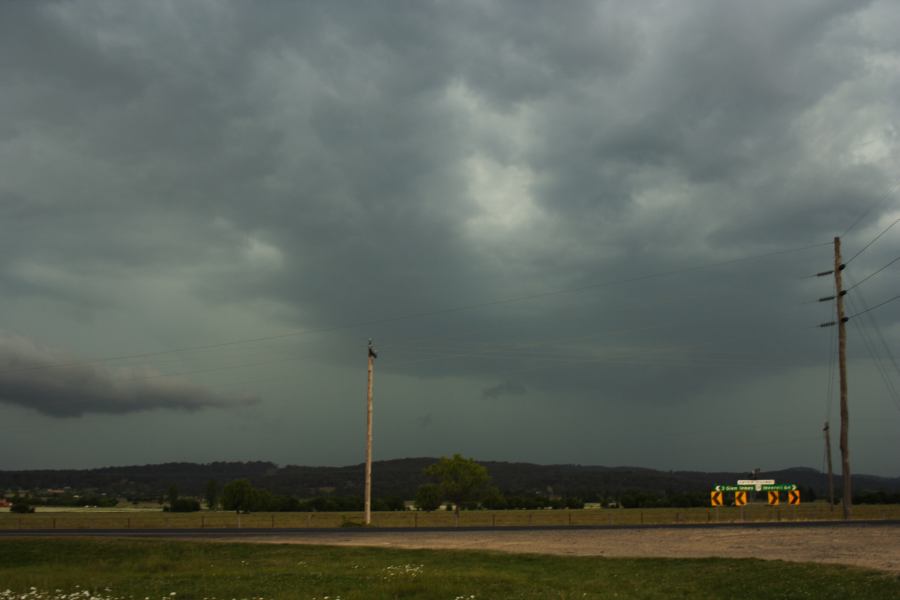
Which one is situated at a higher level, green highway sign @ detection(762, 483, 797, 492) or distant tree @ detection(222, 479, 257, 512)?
green highway sign @ detection(762, 483, 797, 492)

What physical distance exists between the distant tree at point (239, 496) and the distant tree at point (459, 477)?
3672 cm

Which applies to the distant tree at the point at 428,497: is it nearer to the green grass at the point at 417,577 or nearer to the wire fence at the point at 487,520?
the wire fence at the point at 487,520

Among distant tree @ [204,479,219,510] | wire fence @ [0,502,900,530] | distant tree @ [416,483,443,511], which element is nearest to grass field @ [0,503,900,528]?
wire fence @ [0,502,900,530]

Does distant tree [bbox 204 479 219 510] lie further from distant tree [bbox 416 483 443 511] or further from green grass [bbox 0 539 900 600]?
green grass [bbox 0 539 900 600]

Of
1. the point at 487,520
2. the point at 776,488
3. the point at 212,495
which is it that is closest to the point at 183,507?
the point at 212,495

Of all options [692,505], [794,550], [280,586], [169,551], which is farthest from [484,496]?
[280,586]

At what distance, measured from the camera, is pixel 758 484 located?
59.3m

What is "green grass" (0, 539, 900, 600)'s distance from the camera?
24.0 metres

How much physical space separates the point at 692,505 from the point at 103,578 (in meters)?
111

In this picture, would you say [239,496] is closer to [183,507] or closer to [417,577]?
[183,507]

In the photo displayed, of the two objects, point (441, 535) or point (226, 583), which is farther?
point (441, 535)

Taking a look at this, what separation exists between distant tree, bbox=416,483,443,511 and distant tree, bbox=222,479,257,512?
3100 cm

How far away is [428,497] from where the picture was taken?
112 metres

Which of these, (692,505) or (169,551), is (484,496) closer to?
(692,505)
